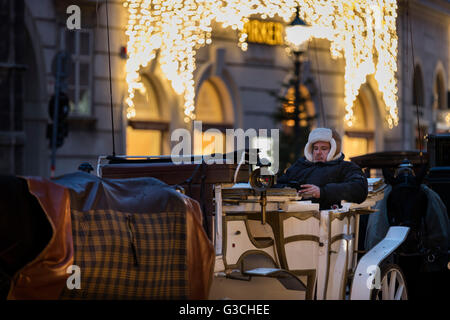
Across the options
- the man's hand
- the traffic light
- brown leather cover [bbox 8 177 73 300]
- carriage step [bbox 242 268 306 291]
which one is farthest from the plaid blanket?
the traffic light

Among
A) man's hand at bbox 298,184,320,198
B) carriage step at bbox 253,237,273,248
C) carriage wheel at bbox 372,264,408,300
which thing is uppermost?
man's hand at bbox 298,184,320,198

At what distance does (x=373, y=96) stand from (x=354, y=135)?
1130mm

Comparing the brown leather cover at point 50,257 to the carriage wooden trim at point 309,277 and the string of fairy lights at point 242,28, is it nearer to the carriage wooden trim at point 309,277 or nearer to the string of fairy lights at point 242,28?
the carriage wooden trim at point 309,277

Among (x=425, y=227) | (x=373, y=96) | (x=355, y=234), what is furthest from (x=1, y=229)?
(x=373, y=96)

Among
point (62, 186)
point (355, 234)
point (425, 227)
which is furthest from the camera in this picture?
point (425, 227)

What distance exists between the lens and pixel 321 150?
23.0ft

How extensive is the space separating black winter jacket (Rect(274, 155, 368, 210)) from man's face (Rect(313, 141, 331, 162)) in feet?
0.25

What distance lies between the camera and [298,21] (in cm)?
1434

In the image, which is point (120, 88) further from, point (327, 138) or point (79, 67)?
point (327, 138)

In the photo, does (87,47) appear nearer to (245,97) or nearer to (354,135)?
(245,97)

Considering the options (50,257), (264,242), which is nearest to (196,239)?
(50,257)

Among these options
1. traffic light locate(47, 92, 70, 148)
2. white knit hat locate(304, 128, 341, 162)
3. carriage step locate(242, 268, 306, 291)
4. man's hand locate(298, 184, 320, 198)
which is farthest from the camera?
traffic light locate(47, 92, 70, 148)

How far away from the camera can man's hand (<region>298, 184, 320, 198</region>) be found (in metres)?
6.29

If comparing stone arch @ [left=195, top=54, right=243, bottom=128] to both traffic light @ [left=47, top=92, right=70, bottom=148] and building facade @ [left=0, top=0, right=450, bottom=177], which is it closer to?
building facade @ [left=0, top=0, right=450, bottom=177]
